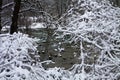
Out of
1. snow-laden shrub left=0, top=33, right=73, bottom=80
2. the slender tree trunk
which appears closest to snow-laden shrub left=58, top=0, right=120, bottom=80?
snow-laden shrub left=0, top=33, right=73, bottom=80

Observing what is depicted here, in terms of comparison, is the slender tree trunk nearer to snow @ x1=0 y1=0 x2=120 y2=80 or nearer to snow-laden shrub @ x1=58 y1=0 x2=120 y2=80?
snow @ x1=0 y1=0 x2=120 y2=80

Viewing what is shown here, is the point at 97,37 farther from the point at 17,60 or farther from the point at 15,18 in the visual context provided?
the point at 15,18

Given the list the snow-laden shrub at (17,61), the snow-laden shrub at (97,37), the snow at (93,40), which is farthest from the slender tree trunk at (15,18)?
the snow-laden shrub at (17,61)

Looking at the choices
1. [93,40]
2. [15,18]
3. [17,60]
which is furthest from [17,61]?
[15,18]

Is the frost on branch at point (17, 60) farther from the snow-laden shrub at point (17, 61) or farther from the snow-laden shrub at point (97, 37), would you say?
the snow-laden shrub at point (97, 37)

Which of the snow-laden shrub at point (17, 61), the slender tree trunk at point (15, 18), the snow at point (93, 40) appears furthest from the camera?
the slender tree trunk at point (15, 18)

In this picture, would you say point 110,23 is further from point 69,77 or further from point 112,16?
point 69,77

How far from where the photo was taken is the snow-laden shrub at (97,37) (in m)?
4.35

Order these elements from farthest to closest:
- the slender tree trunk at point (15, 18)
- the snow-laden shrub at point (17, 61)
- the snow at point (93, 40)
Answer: the slender tree trunk at point (15, 18)
the snow at point (93, 40)
the snow-laden shrub at point (17, 61)

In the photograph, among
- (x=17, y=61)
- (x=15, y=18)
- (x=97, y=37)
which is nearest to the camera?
(x=17, y=61)

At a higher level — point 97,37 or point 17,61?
point 97,37

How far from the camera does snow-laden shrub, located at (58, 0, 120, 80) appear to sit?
435 cm

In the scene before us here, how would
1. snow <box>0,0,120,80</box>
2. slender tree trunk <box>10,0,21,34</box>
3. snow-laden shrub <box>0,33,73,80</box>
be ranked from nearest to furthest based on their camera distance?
snow-laden shrub <box>0,33,73,80</box>, snow <box>0,0,120,80</box>, slender tree trunk <box>10,0,21,34</box>

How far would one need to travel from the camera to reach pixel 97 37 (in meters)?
4.36
